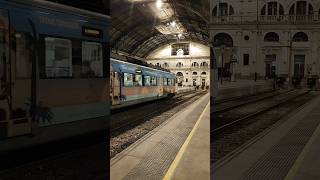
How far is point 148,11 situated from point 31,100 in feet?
2.98

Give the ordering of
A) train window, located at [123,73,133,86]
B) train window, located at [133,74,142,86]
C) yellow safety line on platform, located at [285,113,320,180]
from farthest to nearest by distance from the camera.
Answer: train window, located at [133,74,142,86] < train window, located at [123,73,133,86] < yellow safety line on platform, located at [285,113,320,180]

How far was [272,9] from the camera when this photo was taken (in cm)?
147

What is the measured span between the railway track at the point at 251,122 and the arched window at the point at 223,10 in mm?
454

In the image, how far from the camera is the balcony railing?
142 cm

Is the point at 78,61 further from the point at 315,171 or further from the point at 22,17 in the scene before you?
the point at 315,171

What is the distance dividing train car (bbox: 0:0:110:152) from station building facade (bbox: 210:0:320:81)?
717 millimetres

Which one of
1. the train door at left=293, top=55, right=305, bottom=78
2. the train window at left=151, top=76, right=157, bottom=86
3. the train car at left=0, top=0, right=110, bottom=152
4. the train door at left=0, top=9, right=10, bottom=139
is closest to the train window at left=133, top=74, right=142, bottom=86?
the train window at left=151, top=76, right=157, bottom=86

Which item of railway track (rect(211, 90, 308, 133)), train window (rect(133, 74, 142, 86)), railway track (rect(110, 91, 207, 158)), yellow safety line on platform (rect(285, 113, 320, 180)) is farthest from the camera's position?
train window (rect(133, 74, 142, 86))

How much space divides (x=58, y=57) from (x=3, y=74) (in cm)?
28

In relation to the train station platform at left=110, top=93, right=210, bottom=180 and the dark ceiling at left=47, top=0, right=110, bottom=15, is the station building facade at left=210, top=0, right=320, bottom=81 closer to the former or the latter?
the train station platform at left=110, top=93, right=210, bottom=180

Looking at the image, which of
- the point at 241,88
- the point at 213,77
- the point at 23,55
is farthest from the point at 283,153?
the point at 23,55

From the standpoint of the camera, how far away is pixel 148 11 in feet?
6.76

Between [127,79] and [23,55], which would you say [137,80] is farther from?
[23,55]

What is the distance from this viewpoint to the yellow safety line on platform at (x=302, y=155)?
1222mm
